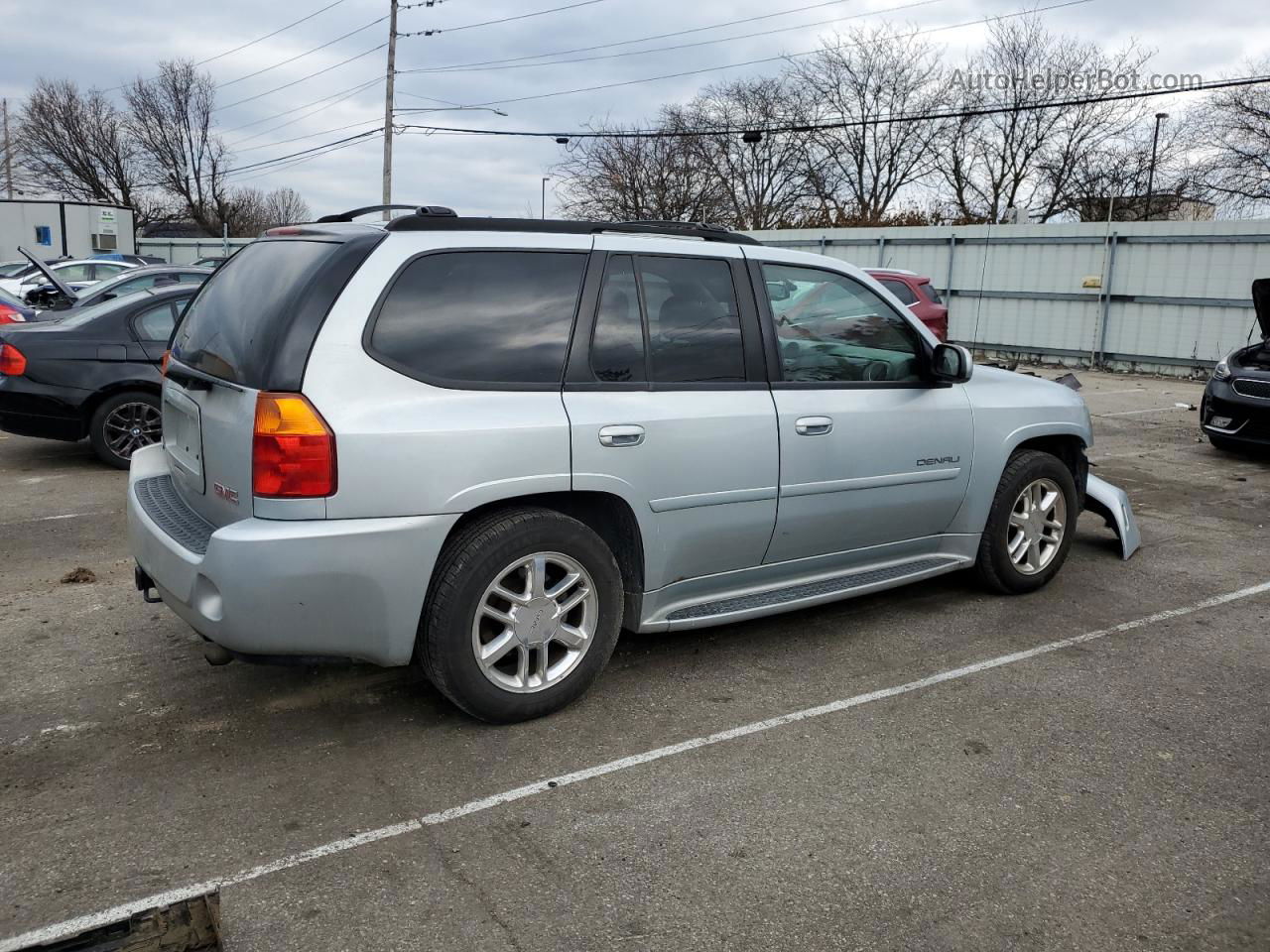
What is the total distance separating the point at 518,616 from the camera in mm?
3588

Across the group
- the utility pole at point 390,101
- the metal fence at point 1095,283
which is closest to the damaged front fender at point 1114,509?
the metal fence at point 1095,283

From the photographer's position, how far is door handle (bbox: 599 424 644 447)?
3.66 metres

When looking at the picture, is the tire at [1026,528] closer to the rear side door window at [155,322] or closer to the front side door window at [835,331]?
the front side door window at [835,331]

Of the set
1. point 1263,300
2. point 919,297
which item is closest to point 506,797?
point 1263,300

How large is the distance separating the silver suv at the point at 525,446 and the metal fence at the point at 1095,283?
472 inches

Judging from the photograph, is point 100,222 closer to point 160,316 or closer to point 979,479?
point 160,316

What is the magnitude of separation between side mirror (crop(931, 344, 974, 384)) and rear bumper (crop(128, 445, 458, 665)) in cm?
243

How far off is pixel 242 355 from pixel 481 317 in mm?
796

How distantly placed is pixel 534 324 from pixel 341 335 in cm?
69

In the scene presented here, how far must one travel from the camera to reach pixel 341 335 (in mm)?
3277

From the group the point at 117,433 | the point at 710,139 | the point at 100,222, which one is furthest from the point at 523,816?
the point at 710,139

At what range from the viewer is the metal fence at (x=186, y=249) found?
38562mm

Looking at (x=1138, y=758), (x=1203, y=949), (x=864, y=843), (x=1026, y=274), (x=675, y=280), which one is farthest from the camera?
(x=1026, y=274)

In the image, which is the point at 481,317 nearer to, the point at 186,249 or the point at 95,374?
the point at 95,374
